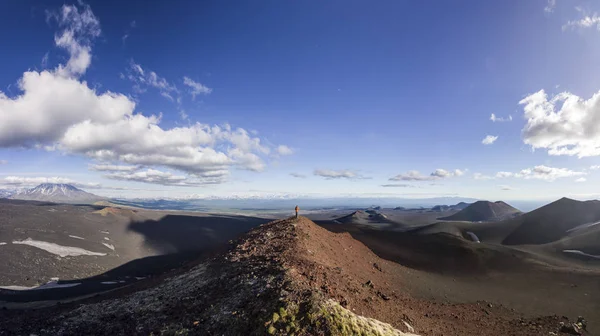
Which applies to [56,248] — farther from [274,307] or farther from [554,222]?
[554,222]

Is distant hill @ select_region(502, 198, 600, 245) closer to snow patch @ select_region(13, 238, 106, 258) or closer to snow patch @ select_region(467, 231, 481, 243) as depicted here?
snow patch @ select_region(467, 231, 481, 243)

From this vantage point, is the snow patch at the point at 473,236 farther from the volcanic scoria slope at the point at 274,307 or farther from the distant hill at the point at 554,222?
the volcanic scoria slope at the point at 274,307

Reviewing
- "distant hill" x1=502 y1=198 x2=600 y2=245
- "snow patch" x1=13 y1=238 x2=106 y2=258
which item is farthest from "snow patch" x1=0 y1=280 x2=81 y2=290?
"distant hill" x1=502 y1=198 x2=600 y2=245

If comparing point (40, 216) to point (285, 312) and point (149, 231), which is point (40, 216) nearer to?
point (149, 231)

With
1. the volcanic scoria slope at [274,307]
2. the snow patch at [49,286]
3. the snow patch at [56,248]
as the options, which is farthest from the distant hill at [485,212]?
the snow patch at [49,286]

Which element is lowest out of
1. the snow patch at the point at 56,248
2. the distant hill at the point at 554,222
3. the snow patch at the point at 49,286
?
the snow patch at the point at 49,286
